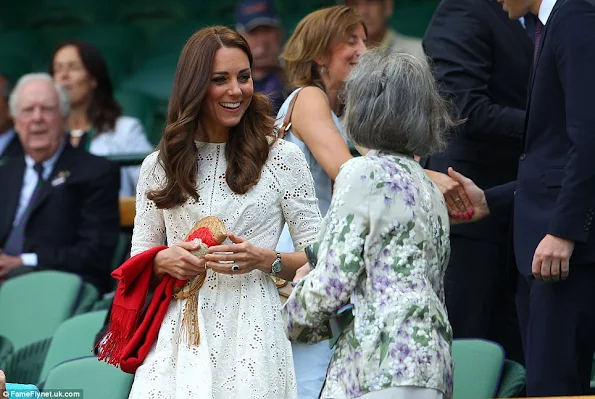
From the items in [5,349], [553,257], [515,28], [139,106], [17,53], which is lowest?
[5,349]

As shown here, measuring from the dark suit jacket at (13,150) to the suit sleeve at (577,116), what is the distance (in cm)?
448

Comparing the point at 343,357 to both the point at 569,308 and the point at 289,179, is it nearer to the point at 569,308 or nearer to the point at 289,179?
the point at 289,179

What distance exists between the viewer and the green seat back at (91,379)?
472 centimetres

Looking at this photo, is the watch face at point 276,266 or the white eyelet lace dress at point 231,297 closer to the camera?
the white eyelet lace dress at point 231,297

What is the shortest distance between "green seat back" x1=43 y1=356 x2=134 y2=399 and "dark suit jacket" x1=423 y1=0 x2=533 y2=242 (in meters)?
1.45

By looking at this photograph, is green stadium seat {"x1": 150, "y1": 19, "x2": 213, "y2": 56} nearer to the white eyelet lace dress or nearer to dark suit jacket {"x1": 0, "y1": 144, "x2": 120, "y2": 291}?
dark suit jacket {"x1": 0, "y1": 144, "x2": 120, "y2": 291}

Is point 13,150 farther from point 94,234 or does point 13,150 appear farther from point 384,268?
point 384,268

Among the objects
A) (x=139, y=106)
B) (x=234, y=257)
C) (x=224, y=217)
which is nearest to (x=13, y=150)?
(x=139, y=106)

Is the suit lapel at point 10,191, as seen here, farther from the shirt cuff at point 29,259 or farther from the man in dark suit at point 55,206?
the shirt cuff at point 29,259

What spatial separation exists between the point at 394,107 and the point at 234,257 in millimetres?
711

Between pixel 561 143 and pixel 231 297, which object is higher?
pixel 561 143

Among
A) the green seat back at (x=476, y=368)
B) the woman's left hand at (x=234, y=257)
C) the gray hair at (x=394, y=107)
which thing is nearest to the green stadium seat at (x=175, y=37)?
the green seat back at (x=476, y=368)

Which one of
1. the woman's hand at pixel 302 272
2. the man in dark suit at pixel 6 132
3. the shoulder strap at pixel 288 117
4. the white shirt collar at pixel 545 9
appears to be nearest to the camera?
the woman's hand at pixel 302 272

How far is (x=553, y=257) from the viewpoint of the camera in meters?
3.92
